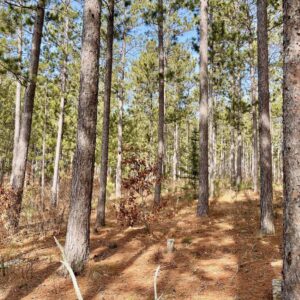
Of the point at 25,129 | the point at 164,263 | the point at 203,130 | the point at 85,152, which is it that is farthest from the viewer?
the point at 203,130

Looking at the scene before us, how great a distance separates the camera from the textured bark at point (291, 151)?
2955 millimetres

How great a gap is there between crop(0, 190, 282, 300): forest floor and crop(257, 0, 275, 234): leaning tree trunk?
1.79ft

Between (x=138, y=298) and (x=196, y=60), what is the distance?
20.4m

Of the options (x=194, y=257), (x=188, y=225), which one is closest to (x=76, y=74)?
(x=188, y=225)

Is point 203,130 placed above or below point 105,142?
above

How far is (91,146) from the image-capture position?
6.43m

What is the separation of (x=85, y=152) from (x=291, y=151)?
4.15 m

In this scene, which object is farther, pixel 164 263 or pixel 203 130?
pixel 203 130

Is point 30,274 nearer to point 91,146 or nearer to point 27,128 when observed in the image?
point 91,146

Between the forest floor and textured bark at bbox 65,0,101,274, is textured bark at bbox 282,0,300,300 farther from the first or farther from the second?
textured bark at bbox 65,0,101,274

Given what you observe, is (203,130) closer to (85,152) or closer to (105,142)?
(105,142)

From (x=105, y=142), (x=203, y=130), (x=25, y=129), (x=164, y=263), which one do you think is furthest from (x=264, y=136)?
(x=25, y=129)

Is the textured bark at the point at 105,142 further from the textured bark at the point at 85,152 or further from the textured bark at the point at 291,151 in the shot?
the textured bark at the point at 291,151

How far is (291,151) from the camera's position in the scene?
3092 mm
